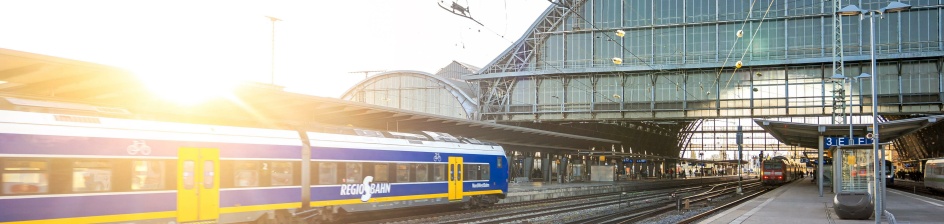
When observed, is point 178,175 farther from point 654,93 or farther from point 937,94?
point 937,94

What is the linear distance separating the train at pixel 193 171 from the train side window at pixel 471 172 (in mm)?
2784

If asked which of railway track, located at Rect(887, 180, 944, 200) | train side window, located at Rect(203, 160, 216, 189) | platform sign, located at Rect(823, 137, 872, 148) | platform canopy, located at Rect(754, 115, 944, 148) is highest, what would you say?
platform canopy, located at Rect(754, 115, 944, 148)

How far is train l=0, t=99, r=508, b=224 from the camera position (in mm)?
14648

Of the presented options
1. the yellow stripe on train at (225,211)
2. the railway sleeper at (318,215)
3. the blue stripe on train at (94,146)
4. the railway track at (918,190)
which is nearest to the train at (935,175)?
the railway track at (918,190)

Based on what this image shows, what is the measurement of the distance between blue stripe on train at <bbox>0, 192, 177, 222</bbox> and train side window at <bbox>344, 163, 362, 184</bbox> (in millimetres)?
6411

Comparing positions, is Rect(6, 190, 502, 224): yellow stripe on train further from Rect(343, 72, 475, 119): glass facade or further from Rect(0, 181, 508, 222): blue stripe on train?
Rect(343, 72, 475, 119): glass facade

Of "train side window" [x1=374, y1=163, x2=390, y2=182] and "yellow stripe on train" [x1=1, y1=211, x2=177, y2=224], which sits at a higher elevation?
"train side window" [x1=374, y1=163, x2=390, y2=182]

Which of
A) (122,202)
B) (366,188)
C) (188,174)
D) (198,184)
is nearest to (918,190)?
(366,188)

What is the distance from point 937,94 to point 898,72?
274 cm

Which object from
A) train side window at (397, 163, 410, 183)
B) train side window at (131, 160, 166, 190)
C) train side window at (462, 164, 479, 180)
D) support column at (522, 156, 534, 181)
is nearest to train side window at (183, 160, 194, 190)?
train side window at (131, 160, 166, 190)

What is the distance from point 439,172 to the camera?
2773 centimetres

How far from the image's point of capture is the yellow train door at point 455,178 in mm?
28466

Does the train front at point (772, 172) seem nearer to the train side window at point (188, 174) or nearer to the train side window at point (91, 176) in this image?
the train side window at point (188, 174)

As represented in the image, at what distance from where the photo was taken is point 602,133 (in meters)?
75.4
